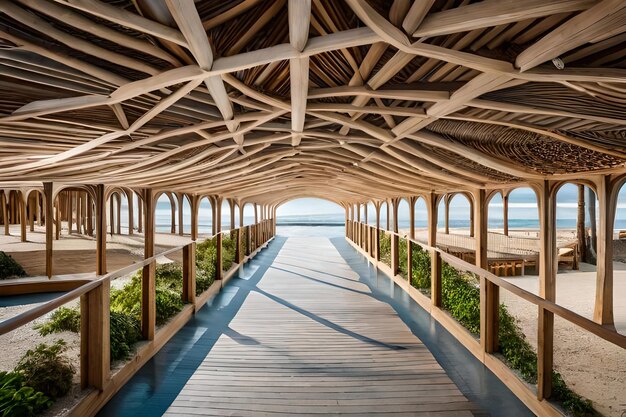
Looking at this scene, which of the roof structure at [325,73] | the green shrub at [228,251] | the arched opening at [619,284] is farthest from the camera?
the green shrub at [228,251]

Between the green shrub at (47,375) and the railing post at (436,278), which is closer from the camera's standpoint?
the green shrub at (47,375)

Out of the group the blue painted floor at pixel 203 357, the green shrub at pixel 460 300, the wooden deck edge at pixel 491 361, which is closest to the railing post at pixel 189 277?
the blue painted floor at pixel 203 357

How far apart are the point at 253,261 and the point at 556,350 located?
931 cm

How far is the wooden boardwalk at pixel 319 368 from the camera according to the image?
3.40 meters

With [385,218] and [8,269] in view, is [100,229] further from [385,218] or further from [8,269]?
[385,218]

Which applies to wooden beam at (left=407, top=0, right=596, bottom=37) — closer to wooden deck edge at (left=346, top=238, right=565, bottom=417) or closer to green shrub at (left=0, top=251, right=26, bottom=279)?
wooden deck edge at (left=346, top=238, right=565, bottom=417)

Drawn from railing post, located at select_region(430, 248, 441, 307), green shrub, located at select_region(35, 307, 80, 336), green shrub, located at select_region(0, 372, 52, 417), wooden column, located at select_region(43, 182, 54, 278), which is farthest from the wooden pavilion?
wooden column, located at select_region(43, 182, 54, 278)

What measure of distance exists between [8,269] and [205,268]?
5.50 meters

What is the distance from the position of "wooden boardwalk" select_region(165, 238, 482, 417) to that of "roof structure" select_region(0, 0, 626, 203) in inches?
107

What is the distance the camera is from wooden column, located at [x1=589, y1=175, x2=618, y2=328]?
5.04m

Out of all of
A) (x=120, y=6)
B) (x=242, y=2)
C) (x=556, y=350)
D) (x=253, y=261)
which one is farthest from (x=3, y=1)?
(x=253, y=261)

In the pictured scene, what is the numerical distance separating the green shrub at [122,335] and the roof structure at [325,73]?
2.09 metres

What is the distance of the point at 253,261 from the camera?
41.1ft

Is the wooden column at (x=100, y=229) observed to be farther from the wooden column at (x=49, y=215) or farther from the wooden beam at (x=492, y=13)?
the wooden beam at (x=492, y=13)
